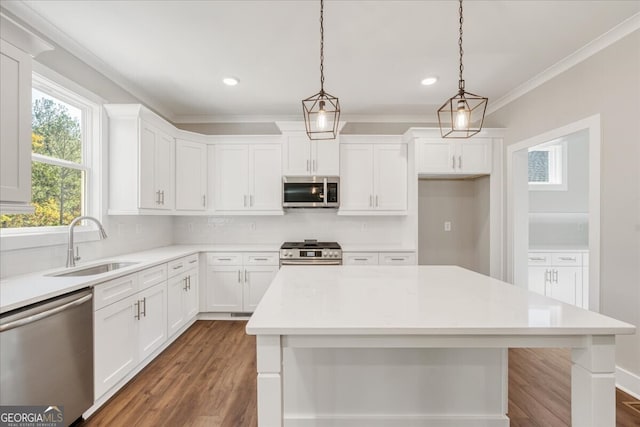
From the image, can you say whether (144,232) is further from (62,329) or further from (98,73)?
(62,329)

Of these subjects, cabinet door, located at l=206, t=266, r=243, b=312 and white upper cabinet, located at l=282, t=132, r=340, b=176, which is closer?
cabinet door, located at l=206, t=266, r=243, b=312

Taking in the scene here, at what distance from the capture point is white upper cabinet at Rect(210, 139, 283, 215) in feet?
12.8

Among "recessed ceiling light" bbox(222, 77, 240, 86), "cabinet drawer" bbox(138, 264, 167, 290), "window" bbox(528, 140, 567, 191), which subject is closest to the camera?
"cabinet drawer" bbox(138, 264, 167, 290)

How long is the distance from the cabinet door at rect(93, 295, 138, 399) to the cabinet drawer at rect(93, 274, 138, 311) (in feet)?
0.13

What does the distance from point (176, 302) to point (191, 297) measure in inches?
13.9

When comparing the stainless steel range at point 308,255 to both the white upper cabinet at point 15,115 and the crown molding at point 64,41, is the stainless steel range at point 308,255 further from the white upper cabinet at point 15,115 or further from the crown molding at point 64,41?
the crown molding at point 64,41

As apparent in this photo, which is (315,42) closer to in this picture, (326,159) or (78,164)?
(326,159)

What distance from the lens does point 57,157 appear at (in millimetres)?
2379

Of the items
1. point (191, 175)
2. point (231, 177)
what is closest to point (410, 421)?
point (231, 177)

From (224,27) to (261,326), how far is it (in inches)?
87.3

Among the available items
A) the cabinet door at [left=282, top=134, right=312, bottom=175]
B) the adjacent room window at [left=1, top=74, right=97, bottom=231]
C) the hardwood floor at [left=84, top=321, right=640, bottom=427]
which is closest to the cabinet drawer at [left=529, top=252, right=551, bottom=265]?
the hardwood floor at [left=84, top=321, right=640, bottom=427]

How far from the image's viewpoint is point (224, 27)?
2.18 metres

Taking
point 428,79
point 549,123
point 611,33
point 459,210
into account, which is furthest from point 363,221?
point 611,33

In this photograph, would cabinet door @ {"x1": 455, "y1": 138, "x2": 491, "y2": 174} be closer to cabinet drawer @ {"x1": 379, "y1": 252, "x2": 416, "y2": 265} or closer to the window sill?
cabinet drawer @ {"x1": 379, "y1": 252, "x2": 416, "y2": 265}
